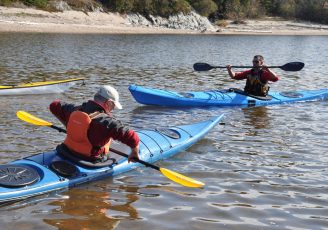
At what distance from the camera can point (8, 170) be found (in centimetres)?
534

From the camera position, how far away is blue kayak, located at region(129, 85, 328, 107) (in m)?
11.1

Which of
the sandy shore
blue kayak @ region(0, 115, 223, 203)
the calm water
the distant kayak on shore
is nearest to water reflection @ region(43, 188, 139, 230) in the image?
the calm water

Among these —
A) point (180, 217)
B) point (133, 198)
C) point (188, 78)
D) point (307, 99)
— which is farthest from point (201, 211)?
point (188, 78)

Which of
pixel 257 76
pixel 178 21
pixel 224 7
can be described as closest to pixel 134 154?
pixel 257 76

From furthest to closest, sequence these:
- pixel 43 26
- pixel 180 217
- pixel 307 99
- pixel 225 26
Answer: pixel 225 26 < pixel 43 26 < pixel 307 99 < pixel 180 217

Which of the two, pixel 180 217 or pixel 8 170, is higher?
pixel 8 170

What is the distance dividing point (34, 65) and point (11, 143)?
11020mm

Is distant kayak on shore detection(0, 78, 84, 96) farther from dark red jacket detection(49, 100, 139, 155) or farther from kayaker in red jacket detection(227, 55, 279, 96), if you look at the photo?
dark red jacket detection(49, 100, 139, 155)

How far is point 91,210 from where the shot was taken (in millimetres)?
5273

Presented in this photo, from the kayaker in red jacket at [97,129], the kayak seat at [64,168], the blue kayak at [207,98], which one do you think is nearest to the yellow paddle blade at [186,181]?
the kayaker in red jacket at [97,129]

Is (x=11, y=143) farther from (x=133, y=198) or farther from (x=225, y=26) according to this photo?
(x=225, y=26)

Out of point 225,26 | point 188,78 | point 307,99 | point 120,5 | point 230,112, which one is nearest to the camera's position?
point 230,112

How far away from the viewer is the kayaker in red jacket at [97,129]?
5359mm

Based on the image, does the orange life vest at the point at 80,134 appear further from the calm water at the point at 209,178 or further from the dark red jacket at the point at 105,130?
the calm water at the point at 209,178
